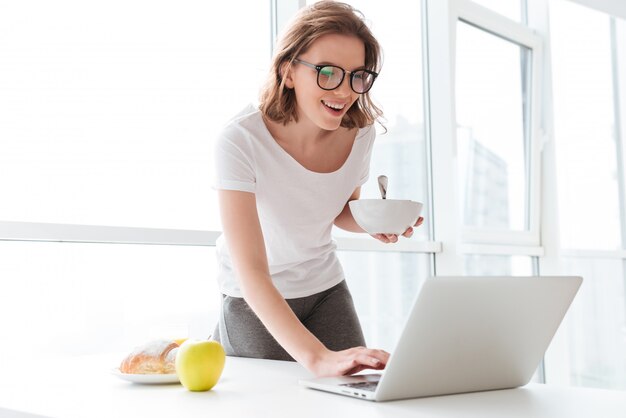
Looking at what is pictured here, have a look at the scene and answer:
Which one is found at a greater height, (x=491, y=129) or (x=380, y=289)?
(x=491, y=129)

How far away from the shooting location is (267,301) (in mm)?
1321

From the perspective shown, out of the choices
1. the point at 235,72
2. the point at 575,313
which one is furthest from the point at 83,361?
the point at 575,313

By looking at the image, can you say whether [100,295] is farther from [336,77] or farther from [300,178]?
[336,77]

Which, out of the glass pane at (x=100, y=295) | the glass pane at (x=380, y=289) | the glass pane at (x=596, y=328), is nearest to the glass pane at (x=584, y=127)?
the glass pane at (x=596, y=328)

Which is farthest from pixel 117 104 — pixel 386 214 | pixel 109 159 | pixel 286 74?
pixel 386 214

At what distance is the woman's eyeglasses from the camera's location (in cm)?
151

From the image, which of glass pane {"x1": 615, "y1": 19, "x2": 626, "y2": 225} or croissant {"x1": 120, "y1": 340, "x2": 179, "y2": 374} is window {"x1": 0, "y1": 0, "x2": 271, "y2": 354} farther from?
glass pane {"x1": 615, "y1": 19, "x2": 626, "y2": 225}

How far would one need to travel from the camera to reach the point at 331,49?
1.54 m

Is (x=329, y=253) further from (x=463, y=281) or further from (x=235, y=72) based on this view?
(x=235, y=72)

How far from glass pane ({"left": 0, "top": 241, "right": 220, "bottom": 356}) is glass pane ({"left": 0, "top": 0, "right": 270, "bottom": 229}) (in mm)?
107

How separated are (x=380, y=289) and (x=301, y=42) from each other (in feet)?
6.41

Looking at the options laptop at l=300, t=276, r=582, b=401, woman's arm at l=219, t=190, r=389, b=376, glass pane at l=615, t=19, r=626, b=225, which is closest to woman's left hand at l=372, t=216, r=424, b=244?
woman's arm at l=219, t=190, r=389, b=376

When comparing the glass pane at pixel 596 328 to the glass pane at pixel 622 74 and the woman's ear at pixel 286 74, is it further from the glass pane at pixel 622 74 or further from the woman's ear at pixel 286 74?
the woman's ear at pixel 286 74

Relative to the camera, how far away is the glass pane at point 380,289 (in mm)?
3215
